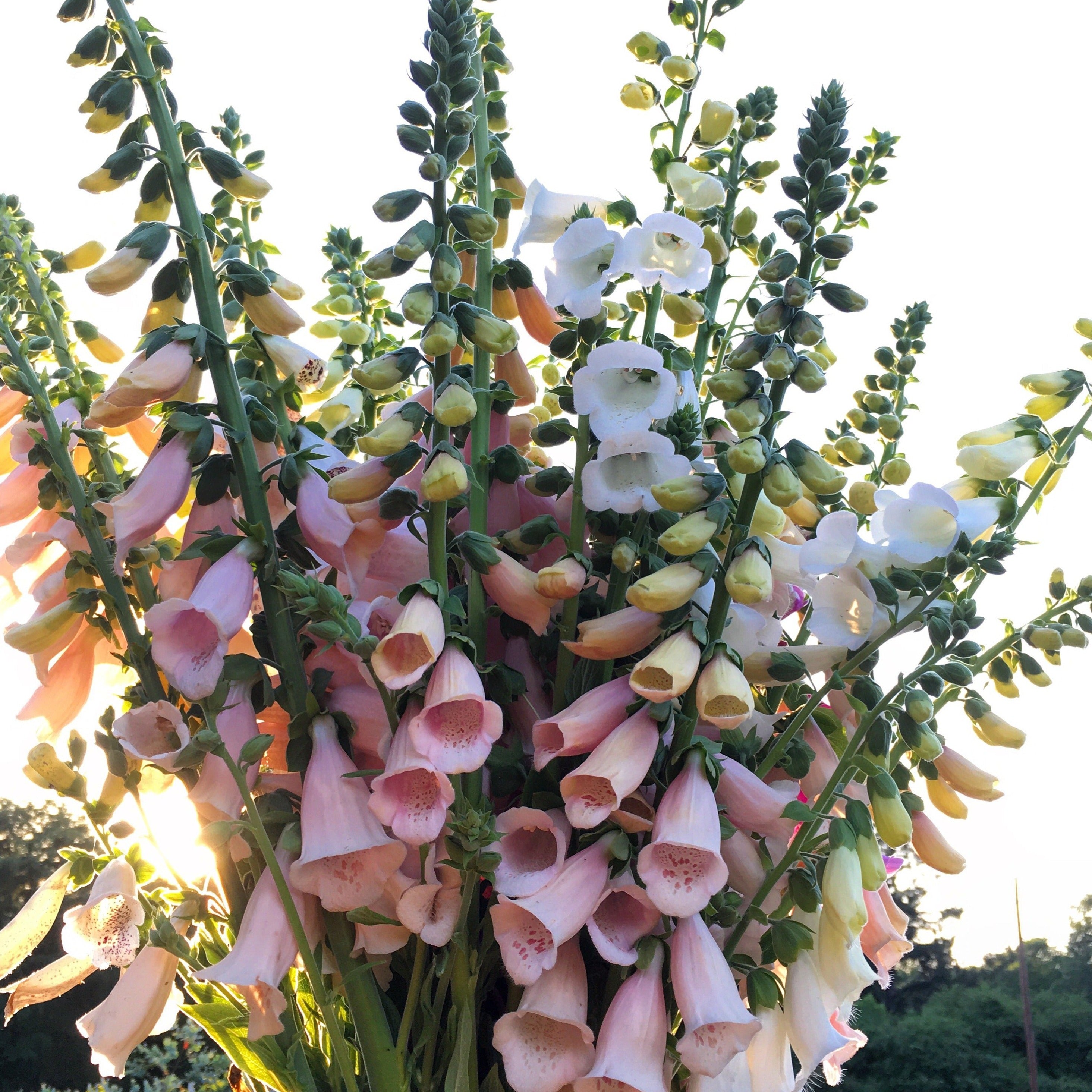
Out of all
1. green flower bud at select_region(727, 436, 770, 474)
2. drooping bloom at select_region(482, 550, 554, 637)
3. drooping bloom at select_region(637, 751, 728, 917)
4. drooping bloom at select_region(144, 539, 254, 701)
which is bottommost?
drooping bloom at select_region(637, 751, 728, 917)

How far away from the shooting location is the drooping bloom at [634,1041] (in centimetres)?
42

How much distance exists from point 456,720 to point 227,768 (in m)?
0.11

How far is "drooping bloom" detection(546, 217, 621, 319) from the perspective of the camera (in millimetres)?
454

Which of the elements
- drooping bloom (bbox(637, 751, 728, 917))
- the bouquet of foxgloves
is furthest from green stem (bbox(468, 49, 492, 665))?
drooping bloom (bbox(637, 751, 728, 917))

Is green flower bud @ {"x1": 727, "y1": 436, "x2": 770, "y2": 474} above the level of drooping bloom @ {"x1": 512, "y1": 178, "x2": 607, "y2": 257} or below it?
below

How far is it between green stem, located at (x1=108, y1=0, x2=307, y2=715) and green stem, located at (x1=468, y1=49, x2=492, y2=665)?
0.27ft

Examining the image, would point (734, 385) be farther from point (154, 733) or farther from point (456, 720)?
point (154, 733)

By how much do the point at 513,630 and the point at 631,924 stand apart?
0.47 ft

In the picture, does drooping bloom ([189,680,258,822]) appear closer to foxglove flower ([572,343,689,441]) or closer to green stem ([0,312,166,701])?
green stem ([0,312,166,701])

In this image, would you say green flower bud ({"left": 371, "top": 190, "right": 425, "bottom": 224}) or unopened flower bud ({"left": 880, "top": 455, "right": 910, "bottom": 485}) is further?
unopened flower bud ({"left": 880, "top": 455, "right": 910, "bottom": 485})

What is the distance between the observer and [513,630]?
49 centimetres

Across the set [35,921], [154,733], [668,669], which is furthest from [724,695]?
[35,921]

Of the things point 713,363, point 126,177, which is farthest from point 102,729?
point 713,363

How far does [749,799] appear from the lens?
0.46 m
